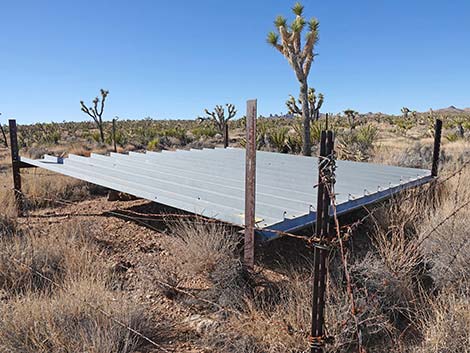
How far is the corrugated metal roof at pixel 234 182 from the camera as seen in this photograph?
4.65 metres

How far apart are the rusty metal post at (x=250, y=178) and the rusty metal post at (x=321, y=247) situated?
97cm

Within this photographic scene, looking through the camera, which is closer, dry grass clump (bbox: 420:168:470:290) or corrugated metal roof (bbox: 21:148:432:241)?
dry grass clump (bbox: 420:168:470:290)

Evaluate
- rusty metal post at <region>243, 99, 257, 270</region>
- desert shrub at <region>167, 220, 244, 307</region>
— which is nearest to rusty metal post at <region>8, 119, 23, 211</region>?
desert shrub at <region>167, 220, 244, 307</region>

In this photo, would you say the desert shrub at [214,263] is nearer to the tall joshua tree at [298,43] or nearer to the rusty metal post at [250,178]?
the rusty metal post at [250,178]

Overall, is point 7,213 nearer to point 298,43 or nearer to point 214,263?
point 214,263

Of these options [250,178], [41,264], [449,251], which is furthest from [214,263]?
[449,251]

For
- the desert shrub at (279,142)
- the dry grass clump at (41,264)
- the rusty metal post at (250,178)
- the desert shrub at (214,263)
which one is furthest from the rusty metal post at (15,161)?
the desert shrub at (279,142)

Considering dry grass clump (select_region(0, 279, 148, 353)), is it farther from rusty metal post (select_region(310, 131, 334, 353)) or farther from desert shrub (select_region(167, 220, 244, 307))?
rusty metal post (select_region(310, 131, 334, 353))

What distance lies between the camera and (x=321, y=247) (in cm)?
243

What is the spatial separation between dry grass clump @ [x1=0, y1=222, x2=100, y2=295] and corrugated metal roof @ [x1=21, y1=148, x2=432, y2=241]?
3.95 feet

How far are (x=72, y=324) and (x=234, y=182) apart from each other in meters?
3.63

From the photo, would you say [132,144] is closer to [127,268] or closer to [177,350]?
[127,268]

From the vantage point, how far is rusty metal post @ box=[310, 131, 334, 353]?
2451 millimetres

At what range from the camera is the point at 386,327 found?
3410 millimetres
